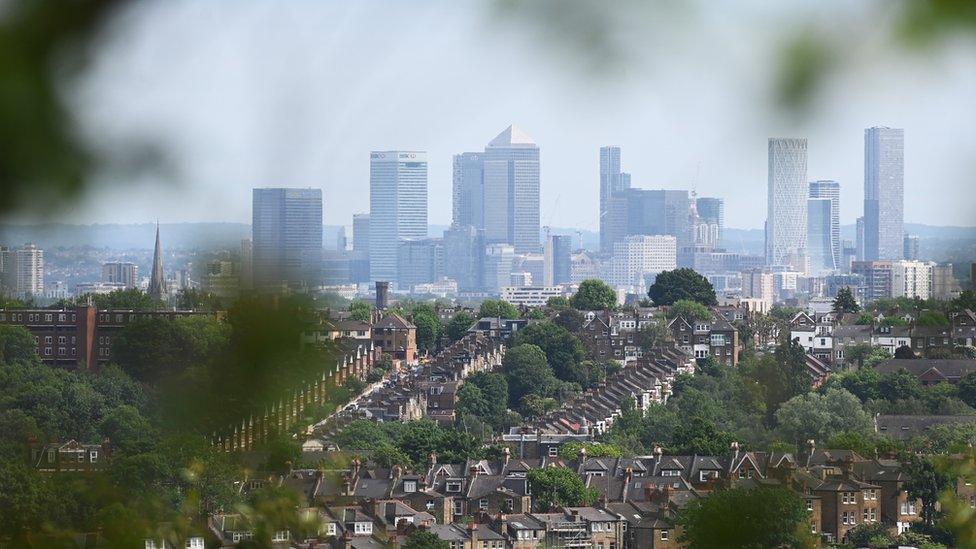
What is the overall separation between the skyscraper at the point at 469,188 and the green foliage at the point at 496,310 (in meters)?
39.1

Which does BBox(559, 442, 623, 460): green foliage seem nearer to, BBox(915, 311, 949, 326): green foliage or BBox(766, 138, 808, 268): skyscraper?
BBox(915, 311, 949, 326): green foliage

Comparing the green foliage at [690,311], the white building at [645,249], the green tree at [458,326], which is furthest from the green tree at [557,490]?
the green tree at [458,326]

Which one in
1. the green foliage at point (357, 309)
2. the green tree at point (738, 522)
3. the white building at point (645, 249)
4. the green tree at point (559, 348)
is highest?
the white building at point (645, 249)

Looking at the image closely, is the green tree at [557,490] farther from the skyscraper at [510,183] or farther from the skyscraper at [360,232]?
the skyscraper at [360,232]

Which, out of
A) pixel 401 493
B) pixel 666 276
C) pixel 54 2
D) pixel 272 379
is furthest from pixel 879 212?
pixel 666 276

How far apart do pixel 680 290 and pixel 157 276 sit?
39.3 m

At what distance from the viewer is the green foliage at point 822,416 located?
20672mm

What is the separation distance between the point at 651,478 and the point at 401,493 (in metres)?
3.05

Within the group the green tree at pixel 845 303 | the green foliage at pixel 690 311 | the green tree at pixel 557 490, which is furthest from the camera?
the green tree at pixel 845 303

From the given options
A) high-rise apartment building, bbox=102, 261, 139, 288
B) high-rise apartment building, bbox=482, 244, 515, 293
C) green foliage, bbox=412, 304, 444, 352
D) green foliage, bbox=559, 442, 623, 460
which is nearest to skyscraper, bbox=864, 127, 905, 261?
high-rise apartment building, bbox=102, 261, 139, 288

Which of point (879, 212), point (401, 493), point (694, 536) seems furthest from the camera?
point (401, 493)

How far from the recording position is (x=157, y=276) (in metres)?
0.81

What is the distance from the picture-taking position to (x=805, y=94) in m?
0.64

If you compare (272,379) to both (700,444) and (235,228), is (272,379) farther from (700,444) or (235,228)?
(700,444)
